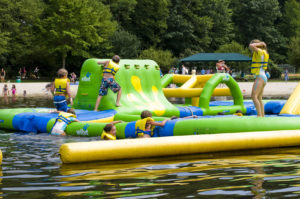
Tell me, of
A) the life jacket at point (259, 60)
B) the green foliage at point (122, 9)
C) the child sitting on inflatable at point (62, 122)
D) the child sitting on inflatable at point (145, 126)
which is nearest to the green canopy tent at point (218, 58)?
the green foliage at point (122, 9)

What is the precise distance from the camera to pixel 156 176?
23.2 feet

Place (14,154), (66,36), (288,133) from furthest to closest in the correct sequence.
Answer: (66,36) < (288,133) < (14,154)

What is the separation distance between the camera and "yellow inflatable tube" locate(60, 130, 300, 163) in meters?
7.93

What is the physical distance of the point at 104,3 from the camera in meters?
58.8

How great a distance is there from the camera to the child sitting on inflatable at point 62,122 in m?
11.4

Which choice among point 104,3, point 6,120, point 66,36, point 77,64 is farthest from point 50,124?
point 104,3

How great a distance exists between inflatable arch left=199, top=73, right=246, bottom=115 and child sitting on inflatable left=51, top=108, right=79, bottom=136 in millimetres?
4596

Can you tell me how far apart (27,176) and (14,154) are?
1.92 metres

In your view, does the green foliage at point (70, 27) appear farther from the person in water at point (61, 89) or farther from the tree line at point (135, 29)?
the person in water at point (61, 89)

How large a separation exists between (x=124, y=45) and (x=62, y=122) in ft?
132

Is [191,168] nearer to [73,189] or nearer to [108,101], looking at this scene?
[73,189]

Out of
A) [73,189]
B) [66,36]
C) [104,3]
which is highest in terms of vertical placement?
[104,3]

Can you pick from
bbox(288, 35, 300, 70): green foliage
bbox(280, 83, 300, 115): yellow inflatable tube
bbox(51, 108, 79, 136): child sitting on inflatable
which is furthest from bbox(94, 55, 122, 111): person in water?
bbox(288, 35, 300, 70): green foliage

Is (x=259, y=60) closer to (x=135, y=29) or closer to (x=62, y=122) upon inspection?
(x=62, y=122)
